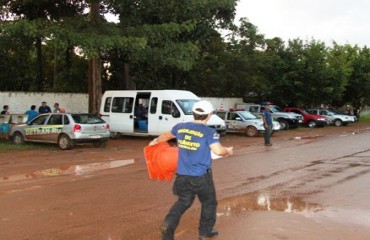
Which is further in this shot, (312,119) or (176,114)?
(312,119)

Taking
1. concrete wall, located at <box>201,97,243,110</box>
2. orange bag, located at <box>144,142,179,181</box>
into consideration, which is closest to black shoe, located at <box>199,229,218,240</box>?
orange bag, located at <box>144,142,179,181</box>

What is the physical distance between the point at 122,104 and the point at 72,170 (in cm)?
897

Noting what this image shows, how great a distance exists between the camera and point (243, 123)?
24.8 meters

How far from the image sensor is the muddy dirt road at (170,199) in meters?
6.27

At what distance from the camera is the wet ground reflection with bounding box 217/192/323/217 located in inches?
291

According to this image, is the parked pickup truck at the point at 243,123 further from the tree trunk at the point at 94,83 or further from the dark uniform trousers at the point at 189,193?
the dark uniform trousers at the point at 189,193

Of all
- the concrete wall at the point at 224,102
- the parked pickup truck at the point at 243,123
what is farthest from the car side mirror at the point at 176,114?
the concrete wall at the point at 224,102

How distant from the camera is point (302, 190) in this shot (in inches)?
358

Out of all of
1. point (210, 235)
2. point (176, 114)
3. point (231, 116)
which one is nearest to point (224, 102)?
point (231, 116)

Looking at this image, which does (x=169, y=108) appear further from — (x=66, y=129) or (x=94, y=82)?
(x=66, y=129)

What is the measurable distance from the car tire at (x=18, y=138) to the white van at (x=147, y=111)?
14.5ft

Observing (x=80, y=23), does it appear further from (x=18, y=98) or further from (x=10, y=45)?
(x=18, y=98)

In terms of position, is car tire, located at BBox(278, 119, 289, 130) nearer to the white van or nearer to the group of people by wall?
the white van

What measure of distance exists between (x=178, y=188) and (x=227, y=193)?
11.7 feet
